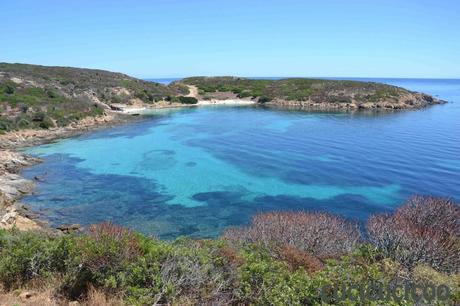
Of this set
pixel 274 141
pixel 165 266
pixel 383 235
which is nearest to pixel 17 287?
pixel 165 266

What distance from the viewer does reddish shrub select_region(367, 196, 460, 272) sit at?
52.4 feet

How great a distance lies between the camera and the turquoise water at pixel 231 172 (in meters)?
28.9

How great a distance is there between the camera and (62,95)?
79000 millimetres

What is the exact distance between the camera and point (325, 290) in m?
9.21

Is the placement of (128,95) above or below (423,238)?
above

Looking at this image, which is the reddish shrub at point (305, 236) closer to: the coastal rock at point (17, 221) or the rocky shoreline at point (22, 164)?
the rocky shoreline at point (22, 164)

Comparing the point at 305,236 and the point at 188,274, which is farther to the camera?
the point at 305,236

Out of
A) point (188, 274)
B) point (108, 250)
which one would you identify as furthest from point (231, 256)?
point (108, 250)

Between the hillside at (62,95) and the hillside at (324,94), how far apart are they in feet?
56.0

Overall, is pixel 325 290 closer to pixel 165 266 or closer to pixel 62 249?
pixel 165 266

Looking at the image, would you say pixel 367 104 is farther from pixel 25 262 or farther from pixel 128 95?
pixel 25 262

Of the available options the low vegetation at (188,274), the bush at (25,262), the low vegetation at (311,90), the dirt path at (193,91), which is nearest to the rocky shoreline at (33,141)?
the low vegetation at (311,90)

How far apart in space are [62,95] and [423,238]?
252 feet

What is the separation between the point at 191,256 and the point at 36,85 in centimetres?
8385
